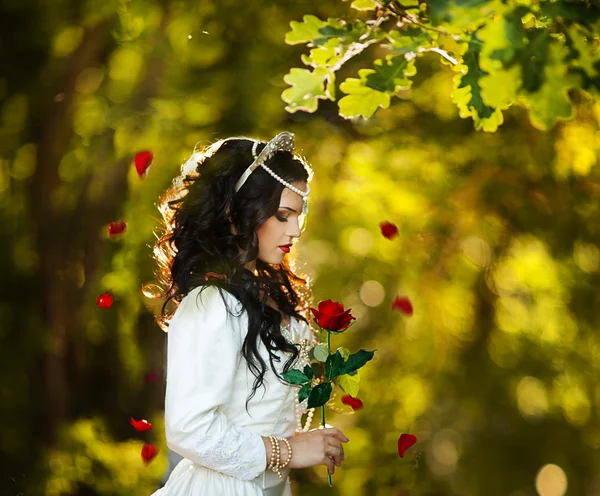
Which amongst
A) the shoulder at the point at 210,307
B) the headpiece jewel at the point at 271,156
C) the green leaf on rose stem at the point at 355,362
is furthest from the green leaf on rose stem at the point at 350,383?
the headpiece jewel at the point at 271,156

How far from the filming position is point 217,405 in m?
2.07

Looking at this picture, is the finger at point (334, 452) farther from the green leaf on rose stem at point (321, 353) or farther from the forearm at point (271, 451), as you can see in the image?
the green leaf on rose stem at point (321, 353)

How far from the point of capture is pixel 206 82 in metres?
4.26

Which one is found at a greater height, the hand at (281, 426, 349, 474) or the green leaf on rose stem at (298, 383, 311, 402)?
the green leaf on rose stem at (298, 383, 311, 402)

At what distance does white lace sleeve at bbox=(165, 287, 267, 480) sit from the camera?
205cm

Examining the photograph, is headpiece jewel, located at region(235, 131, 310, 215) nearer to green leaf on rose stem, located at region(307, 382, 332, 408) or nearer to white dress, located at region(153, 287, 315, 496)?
white dress, located at region(153, 287, 315, 496)

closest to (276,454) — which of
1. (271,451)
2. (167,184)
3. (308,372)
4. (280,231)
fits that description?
(271,451)

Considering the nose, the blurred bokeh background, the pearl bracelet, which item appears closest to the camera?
the pearl bracelet

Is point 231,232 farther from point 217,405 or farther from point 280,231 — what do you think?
point 217,405

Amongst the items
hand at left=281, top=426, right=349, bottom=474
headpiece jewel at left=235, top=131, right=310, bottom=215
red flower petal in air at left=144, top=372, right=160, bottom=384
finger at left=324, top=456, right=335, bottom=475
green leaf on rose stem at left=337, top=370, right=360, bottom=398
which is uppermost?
headpiece jewel at left=235, top=131, right=310, bottom=215

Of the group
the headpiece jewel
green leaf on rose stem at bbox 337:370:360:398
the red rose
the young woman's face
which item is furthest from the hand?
the headpiece jewel

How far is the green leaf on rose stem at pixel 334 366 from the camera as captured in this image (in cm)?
214

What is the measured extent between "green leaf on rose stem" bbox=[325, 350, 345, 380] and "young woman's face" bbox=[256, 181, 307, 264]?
1.13ft

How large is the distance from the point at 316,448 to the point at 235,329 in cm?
37
